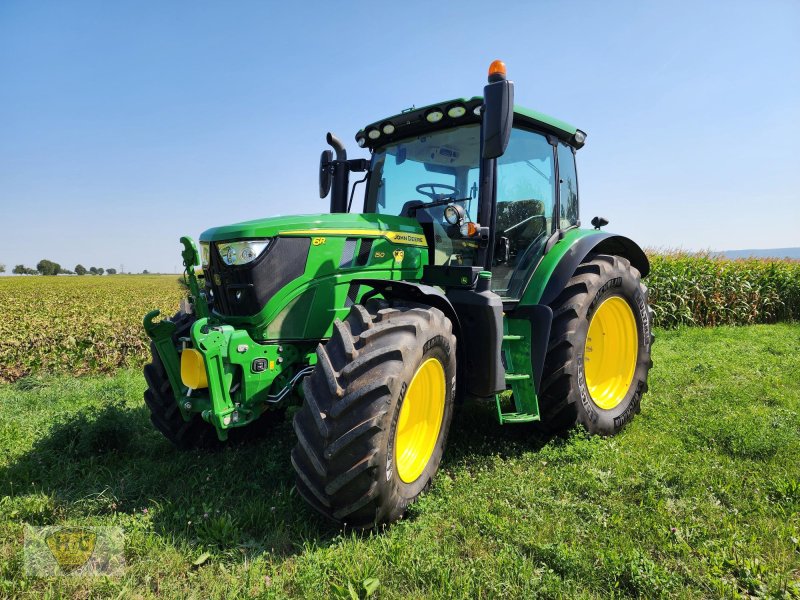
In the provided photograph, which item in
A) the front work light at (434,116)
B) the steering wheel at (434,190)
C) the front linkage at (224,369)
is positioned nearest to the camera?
the front linkage at (224,369)

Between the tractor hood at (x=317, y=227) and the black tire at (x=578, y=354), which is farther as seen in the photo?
the black tire at (x=578, y=354)

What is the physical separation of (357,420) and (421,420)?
0.75 meters

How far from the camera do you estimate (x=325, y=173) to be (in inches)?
166

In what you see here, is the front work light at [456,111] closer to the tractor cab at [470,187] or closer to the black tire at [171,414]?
the tractor cab at [470,187]

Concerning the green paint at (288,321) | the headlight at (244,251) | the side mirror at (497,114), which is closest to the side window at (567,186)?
the green paint at (288,321)

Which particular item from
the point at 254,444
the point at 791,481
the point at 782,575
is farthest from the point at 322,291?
the point at 791,481

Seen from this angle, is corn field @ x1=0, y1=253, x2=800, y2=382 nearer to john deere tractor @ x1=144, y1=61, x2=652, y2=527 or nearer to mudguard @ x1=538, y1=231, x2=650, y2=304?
john deere tractor @ x1=144, y1=61, x2=652, y2=527

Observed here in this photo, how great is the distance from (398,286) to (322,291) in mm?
483

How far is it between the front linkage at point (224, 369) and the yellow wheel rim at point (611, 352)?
252cm

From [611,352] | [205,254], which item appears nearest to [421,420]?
[205,254]

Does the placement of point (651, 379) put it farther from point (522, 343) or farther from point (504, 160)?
point (504, 160)

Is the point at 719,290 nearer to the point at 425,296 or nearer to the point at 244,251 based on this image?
the point at 425,296

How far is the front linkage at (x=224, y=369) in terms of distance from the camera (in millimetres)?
2674

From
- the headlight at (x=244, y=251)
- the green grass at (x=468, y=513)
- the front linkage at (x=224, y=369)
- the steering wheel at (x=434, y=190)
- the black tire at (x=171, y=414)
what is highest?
the steering wheel at (x=434, y=190)
